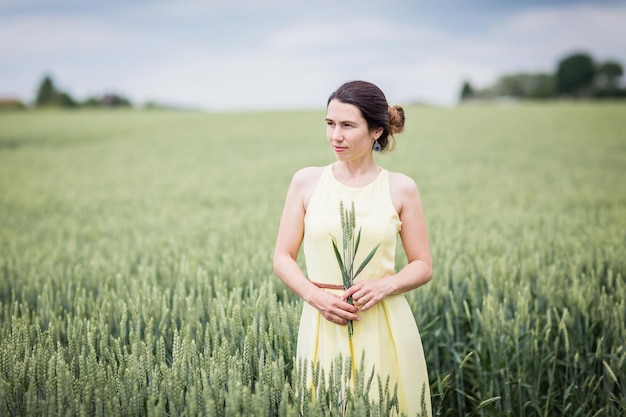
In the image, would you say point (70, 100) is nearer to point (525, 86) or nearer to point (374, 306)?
point (374, 306)

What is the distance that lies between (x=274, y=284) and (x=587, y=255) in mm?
2366

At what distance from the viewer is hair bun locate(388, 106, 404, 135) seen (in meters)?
2.17

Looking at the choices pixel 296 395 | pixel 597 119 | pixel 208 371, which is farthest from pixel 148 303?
pixel 597 119

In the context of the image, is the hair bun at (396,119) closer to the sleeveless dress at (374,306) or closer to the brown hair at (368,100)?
the brown hair at (368,100)

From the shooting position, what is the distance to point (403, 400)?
2102mm

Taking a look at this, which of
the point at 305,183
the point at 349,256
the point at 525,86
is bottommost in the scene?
the point at 349,256

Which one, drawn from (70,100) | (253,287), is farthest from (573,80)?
(253,287)

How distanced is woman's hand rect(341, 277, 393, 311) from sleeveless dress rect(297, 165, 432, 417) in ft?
0.36

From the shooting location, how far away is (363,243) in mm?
2055

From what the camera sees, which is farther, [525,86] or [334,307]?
[525,86]

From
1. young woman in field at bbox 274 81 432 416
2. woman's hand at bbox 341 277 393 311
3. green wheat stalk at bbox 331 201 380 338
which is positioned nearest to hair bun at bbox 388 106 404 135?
young woman in field at bbox 274 81 432 416

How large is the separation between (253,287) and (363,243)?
1963 millimetres

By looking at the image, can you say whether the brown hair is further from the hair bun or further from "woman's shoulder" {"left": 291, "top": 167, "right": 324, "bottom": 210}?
"woman's shoulder" {"left": 291, "top": 167, "right": 324, "bottom": 210}

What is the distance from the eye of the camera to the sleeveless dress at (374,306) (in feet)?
6.75
